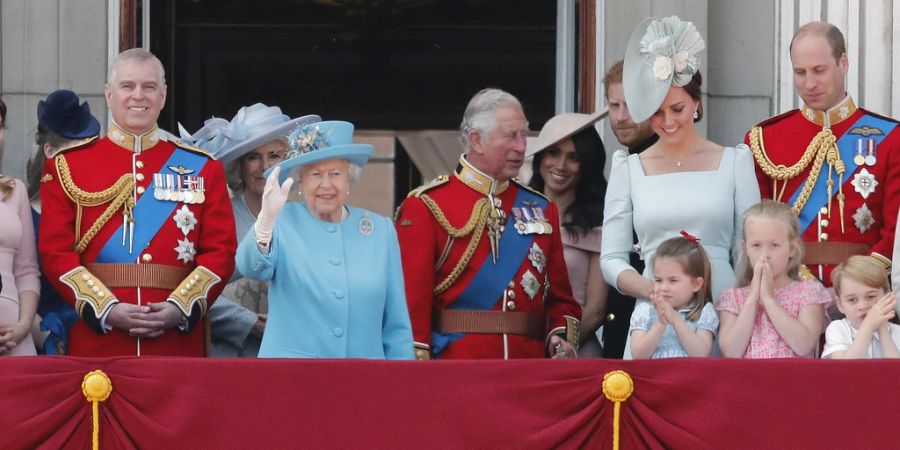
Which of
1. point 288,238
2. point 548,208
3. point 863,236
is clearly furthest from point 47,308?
point 863,236

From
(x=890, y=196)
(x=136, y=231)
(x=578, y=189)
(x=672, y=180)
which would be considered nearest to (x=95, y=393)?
(x=136, y=231)

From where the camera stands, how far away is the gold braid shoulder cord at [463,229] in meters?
6.41

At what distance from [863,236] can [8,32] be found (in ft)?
10.6

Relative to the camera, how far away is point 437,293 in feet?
21.1

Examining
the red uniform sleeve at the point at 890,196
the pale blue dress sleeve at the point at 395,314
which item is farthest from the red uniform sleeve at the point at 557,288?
the red uniform sleeve at the point at 890,196

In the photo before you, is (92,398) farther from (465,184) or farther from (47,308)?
(465,184)

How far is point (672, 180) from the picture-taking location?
20.2ft

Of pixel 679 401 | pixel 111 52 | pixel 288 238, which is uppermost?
pixel 111 52

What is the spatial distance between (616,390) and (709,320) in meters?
0.58

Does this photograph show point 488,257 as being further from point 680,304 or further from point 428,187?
point 680,304

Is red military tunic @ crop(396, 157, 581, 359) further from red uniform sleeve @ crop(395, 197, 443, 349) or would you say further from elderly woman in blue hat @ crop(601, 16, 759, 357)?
elderly woman in blue hat @ crop(601, 16, 759, 357)

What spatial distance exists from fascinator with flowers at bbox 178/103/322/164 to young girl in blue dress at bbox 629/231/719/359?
57.2 inches

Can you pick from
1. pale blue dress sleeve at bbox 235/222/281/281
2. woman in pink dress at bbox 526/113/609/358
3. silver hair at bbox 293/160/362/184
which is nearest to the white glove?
pale blue dress sleeve at bbox 235/222/281/281

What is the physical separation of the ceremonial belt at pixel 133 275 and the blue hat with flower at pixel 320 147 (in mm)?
517
